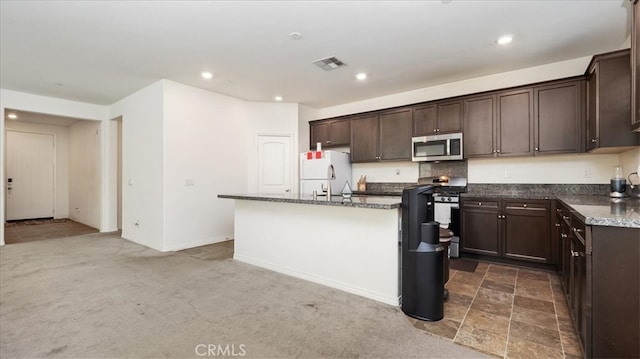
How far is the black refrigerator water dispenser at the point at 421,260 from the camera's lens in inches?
90.0

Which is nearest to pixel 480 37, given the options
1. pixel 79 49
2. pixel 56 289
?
pixel 79 49

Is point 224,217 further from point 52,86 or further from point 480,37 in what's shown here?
point 480,37

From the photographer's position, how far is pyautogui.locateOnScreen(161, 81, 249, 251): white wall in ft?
14.8

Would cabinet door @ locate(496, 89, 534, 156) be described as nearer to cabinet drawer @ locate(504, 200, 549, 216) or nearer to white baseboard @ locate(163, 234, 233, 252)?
cabinet drawer @ locate(504, 200, 549, 216)

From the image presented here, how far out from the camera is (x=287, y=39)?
121 inches

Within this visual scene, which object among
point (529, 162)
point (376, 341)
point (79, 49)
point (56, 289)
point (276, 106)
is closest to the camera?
point (376, 341)

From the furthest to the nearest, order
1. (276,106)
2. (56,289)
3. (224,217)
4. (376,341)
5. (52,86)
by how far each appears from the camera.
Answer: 1. (276,106)
2. (224,217)
3. (52,86)
4. (56,289)
5. (376,341)

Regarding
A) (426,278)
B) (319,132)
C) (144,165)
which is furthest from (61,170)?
(426,278)

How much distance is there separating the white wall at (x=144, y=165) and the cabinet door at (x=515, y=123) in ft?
16.0

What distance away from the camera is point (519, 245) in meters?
3.56

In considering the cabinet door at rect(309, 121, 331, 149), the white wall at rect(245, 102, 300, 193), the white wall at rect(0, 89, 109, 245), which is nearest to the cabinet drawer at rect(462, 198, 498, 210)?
the cabinet door at rect(309, 121, 331, 149)

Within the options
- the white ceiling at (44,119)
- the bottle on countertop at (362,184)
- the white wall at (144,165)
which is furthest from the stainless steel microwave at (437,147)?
the white ceiling at (44,119)

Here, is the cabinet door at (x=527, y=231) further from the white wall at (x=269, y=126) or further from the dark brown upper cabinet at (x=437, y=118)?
the white wall at (x=269, y=126)

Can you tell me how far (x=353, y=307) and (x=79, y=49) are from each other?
13.5ft
